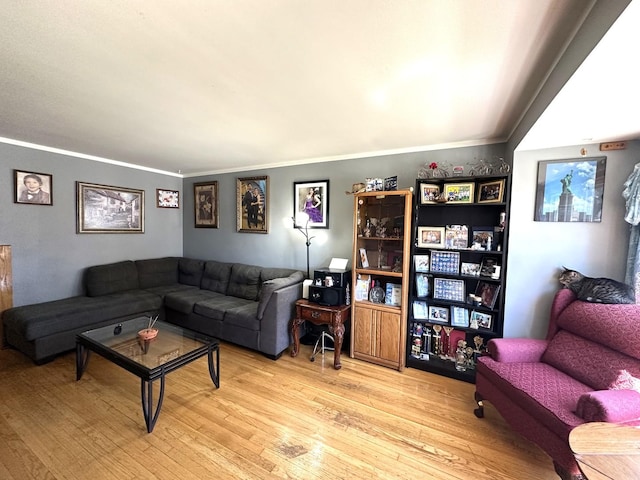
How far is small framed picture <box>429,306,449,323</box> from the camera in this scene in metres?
2.64

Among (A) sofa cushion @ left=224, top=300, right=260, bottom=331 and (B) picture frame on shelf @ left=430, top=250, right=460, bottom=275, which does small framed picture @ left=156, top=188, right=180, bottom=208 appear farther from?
(B) picture frame on shelf @ left=430, top=250, right=460, bottom=275

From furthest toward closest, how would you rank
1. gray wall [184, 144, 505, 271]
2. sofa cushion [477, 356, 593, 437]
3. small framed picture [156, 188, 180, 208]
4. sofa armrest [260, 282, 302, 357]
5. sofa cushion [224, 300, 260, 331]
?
small framed picture [156, 188, 180, 208] < gray wall [184, 144, 505, 271] < sofa cushion [224, 300, 260, 331] < sofa armrest [260, 282, 302, 357] < sofa cushion [477, 356, 593, 437]

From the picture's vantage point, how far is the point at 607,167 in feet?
6.57

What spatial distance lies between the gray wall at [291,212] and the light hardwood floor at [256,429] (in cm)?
160

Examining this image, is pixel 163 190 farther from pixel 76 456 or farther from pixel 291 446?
pixel 291 446

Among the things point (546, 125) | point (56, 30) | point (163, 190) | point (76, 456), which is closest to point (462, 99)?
point (546, 125)

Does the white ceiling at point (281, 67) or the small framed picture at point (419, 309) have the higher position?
the white ceiling at point (281, 67)

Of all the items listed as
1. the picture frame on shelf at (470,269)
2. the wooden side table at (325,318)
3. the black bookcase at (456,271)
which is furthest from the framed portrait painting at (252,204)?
the picture frame on shelf at (470,269)

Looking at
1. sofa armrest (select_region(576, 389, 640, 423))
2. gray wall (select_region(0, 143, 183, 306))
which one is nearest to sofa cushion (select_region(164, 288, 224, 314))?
gray wall (select_region(0, 143, 183, 306))

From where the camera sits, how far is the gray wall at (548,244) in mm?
1984

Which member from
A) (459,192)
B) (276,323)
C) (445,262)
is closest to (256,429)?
(276,323)

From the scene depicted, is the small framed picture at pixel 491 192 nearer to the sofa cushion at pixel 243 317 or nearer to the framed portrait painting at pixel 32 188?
the sofa cushion at pixel 243 317

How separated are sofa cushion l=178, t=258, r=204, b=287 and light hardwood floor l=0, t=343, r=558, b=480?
5.60 feet

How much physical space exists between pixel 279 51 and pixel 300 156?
6.68ft
